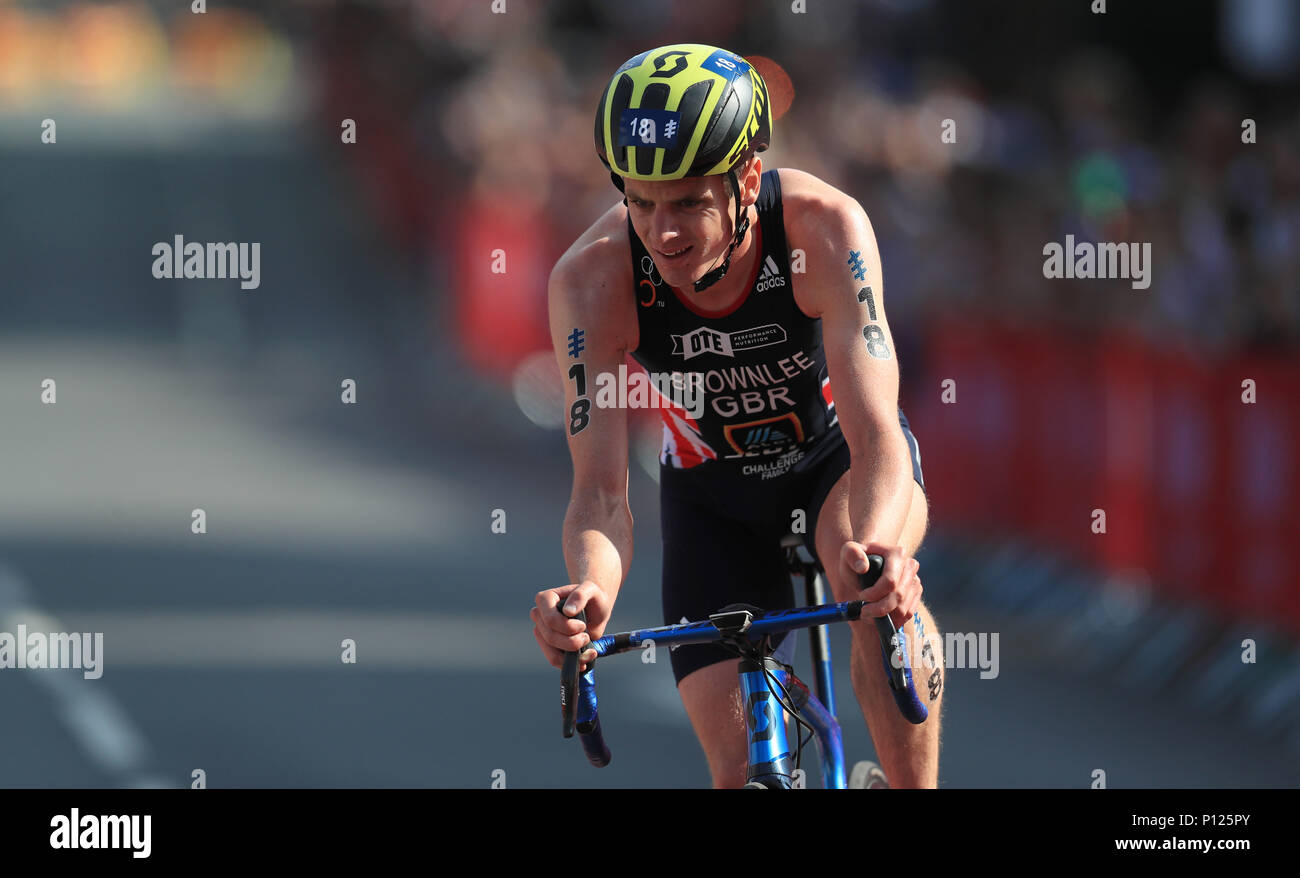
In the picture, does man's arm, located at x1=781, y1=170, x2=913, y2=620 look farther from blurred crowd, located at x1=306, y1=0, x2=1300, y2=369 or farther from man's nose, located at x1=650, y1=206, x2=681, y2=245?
blurred crowd, located at x1=306, y1=0, x2=1300, y2=369

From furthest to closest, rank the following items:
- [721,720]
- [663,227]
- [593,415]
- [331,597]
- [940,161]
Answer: [940,161]
[331,597]
[721,720]
[593,415]
[663,227]

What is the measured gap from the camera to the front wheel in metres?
5.41

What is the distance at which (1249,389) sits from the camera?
928cm

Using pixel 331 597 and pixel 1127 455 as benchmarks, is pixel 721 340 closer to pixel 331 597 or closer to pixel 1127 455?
pixel 1127 455

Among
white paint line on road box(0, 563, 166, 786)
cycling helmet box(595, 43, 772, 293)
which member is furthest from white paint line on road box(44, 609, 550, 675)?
cycling helmet box(595, 43, 772, 293)

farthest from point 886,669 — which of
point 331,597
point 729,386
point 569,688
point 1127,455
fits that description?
point 331,597

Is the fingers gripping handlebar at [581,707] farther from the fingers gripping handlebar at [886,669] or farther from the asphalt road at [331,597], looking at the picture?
the asphalt road at [331,597]

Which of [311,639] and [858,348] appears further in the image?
[311,639]

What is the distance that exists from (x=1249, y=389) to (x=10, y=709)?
18.6 ft

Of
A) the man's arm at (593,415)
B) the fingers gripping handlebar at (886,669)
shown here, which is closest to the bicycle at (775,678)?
the fingers gripping handlebar at (886,669)

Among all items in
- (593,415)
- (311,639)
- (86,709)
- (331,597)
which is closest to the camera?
(593,415)

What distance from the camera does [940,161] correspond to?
1296 centimetres

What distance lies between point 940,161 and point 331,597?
4433 mm

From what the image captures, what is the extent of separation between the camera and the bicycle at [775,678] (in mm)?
4414
